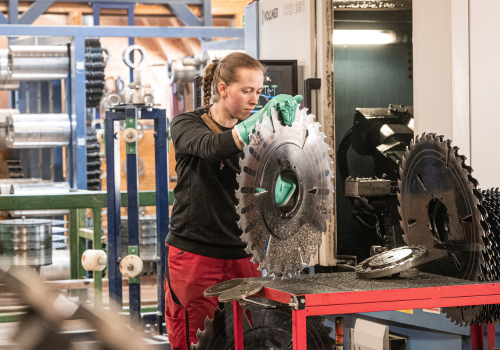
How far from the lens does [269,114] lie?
1650 mm

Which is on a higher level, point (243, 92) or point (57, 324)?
point (243, 92)

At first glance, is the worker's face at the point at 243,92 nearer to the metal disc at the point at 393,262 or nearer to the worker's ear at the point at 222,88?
the worker's ear at the point at 222,88

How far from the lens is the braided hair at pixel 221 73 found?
71.7 inches

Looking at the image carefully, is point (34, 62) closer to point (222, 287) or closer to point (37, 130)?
point (37, 130)

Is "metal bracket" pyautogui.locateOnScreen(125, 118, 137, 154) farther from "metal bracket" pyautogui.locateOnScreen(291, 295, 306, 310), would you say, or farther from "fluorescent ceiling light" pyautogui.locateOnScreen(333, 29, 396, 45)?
"metal bracket" pyautogui.locateOnScreen(291, 295, 306, 310)

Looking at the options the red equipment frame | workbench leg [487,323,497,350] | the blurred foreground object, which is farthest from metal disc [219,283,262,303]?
the blurred foreground object

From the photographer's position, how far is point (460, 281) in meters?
1.65

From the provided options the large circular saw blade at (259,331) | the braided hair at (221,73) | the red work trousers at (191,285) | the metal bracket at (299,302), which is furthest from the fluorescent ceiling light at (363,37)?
the metal bracket at (299,302)

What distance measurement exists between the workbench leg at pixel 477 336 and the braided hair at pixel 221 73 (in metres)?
1.10

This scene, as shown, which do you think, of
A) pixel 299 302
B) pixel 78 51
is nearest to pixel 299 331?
pixel 299 302

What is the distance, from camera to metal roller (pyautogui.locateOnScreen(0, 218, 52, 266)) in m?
4.53

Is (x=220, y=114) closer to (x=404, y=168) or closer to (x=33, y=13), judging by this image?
(x=404, y=168)

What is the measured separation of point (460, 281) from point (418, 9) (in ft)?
4.29

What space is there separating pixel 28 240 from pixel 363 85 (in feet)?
9.11
